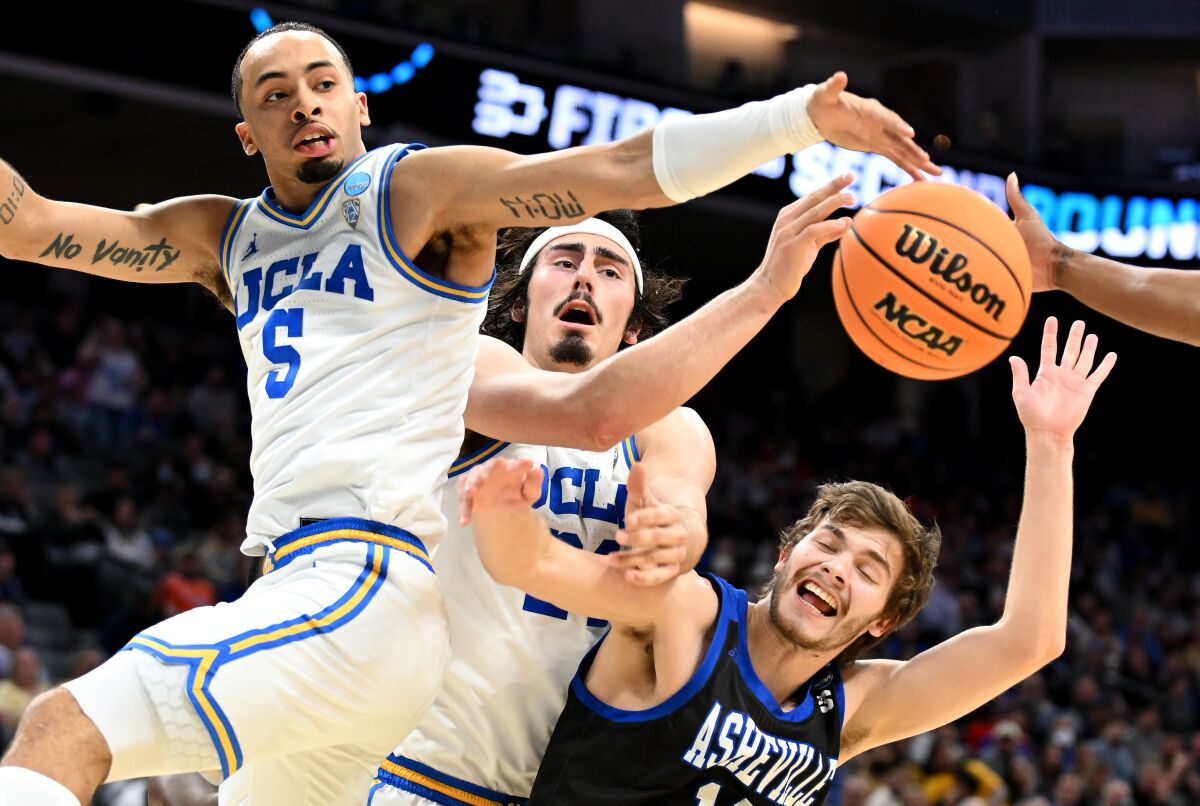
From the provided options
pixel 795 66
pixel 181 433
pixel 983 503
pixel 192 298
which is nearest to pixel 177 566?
pixel 181 433

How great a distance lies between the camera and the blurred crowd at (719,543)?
1086cm

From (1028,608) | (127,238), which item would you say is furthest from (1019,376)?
(127,238)

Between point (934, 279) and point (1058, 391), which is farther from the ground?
point (934, 279)

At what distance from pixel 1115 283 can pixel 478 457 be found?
6.39ft

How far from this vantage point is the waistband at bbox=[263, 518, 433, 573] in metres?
3.40

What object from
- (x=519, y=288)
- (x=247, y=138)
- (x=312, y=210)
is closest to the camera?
(x=312, y=210)

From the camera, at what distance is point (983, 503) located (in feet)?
64.5

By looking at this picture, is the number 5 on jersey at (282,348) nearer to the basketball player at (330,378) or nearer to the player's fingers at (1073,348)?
the basketball player at (330,378)

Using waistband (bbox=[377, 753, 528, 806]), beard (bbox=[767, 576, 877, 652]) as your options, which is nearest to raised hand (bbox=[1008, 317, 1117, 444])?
beard (bbox=[767, 576, 877, 652])

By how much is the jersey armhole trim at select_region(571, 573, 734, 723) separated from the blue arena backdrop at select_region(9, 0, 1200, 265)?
1098cm

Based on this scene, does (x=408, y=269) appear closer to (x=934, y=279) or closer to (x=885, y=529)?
(x=934, y=279)

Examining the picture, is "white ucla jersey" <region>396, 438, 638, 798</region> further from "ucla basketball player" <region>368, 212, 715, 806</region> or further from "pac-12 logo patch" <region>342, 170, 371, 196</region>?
"pac-12 logo patch" <region>342, 170, 371, 196</region>

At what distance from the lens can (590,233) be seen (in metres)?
4.62

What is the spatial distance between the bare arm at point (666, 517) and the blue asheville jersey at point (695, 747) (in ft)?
1.49
